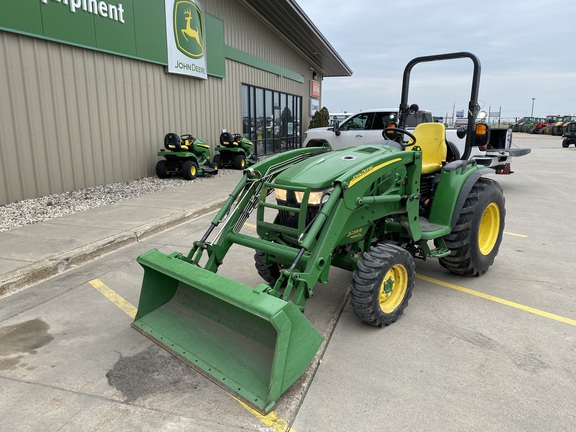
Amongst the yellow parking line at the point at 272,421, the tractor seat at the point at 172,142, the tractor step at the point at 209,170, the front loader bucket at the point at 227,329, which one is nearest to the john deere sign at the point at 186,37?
the tractor seat at the point at 172,142

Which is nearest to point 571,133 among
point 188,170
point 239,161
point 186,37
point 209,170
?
point 239,161

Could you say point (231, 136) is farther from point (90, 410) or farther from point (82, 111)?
point (90, 410)

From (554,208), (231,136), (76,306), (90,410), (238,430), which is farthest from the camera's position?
(231,136)

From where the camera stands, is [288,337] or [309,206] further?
[309,206]

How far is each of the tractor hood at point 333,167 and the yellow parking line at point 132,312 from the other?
1.61 metres

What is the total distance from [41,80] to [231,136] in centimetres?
574

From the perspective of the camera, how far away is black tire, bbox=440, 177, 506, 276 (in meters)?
4.23

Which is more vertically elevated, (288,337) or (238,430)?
(288,337)

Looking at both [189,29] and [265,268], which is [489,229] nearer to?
[265,268]

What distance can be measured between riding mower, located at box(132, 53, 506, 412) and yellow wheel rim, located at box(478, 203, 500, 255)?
22cm

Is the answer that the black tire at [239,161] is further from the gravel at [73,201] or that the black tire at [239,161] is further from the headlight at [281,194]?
the headlight at [281,194]

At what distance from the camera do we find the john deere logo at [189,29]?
1108 cm

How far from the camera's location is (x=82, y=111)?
8586mm

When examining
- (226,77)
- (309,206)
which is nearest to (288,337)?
(309,206)
